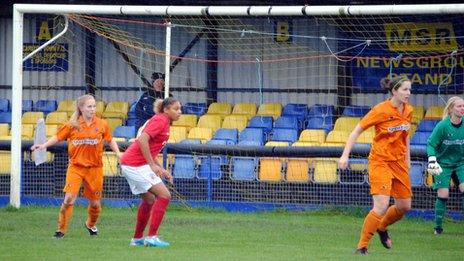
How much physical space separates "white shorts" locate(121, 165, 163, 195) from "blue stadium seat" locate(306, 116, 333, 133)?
317 inches

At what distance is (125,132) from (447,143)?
7.37 meters

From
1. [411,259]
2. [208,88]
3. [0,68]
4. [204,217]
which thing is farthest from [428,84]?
[411,259]

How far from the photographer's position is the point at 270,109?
2350 centimetres

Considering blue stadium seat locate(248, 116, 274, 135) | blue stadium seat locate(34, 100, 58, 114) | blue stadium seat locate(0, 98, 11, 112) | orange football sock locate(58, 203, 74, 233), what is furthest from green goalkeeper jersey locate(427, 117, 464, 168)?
blue stadium seat locate(0, 98, 11, 112)

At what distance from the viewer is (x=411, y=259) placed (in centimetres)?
1335

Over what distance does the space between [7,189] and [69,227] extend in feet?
13.9

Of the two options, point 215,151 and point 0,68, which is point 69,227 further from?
point 0,68

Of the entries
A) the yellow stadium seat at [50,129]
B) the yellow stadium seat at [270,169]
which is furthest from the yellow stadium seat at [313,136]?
the yellow stadium seat at [50,129]

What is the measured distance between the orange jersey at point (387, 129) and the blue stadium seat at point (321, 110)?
29.9 ft

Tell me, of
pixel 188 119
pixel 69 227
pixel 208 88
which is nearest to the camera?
pixel 69 227

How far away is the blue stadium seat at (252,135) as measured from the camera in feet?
70.6

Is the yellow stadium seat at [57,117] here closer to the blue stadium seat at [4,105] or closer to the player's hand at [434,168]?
the blue stadium seat at [4,105]

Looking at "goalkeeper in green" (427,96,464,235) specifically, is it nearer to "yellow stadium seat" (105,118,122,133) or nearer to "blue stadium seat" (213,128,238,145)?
"blue stadium seat" (213,128,238,145)

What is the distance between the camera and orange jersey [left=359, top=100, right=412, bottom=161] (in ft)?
44.0
